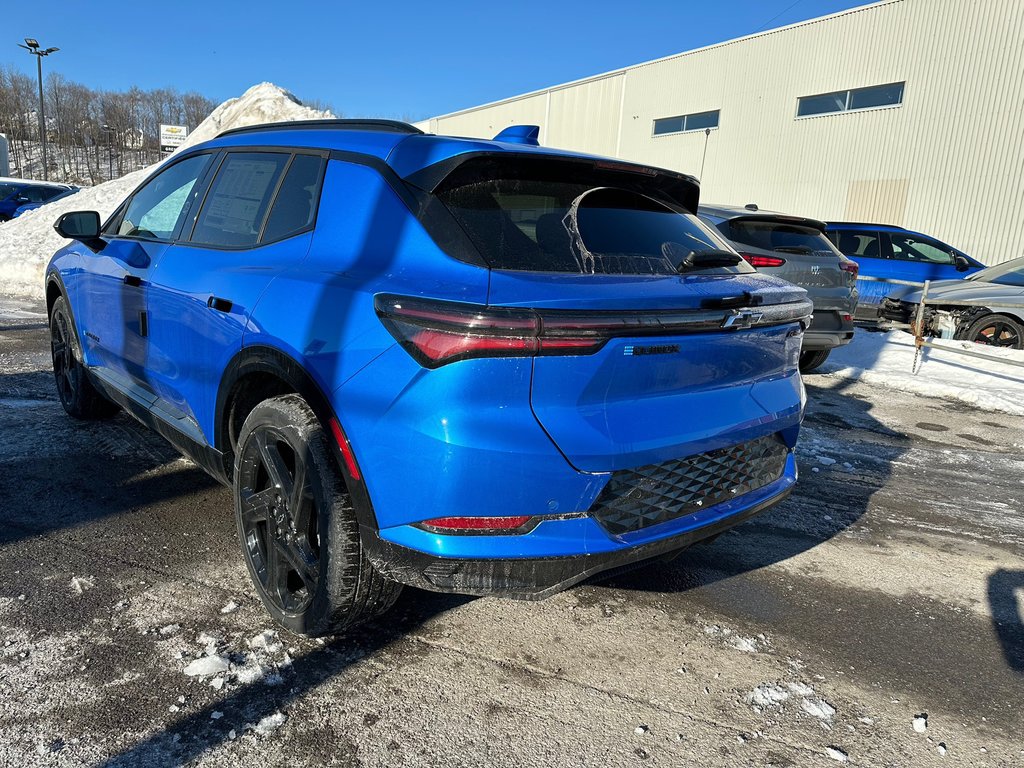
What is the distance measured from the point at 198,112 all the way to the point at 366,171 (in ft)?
228

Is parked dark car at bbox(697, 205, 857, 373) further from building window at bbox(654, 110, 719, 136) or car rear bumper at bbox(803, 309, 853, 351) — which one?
building window at bbox(654, 110, 719, 136)

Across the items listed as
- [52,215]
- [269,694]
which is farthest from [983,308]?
[52,215]

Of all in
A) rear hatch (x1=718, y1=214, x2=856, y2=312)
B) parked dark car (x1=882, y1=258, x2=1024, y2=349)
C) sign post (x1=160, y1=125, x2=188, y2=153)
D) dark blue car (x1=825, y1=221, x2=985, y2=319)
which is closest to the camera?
rear hatch (x1=718, y1=214, x2=856, y2=312)

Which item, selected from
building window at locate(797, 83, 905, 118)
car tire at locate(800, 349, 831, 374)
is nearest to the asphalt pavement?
car tire at locate(800, 349, 831, 374)

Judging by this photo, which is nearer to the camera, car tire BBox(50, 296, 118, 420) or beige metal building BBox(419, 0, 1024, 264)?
car tire BBox(50, 296, 118, 420)

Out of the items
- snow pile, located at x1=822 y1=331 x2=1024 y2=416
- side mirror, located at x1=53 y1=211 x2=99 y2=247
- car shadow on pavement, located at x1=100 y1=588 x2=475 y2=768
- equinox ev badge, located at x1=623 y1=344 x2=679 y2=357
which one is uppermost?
side mirror, located at x1=53 y1=211 x2=99 y2=247

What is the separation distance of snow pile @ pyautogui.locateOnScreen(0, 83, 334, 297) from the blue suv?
9482 millimetres

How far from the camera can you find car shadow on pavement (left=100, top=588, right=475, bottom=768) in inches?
78.4

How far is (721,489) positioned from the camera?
2459 millimetres

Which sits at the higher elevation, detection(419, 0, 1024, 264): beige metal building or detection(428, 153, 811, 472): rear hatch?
detection(419, 0, 1024, 264): beige metal building

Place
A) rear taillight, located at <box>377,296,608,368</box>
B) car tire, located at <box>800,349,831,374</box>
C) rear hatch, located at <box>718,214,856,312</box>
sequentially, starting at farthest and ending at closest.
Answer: car tire, located at <box>800,349,831,374</box>
rear hatch, located at <box>718,214,856,312</box>
rear taillight, located at <box>377,296,608,368</box>

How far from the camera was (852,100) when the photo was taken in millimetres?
20094

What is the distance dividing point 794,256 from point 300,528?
6033 millimetres

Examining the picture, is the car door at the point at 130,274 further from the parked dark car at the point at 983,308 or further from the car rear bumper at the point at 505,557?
the parked dark car at the point at 983,308
